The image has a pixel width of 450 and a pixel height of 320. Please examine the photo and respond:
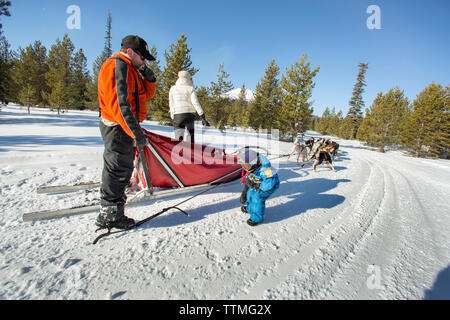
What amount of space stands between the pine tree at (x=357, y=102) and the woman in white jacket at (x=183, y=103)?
43815mm

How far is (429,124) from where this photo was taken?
17234 mm

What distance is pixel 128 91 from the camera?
170cm

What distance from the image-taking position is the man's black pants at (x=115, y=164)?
175 cm

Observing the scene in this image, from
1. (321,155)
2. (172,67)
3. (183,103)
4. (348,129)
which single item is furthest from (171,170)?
(348,129)

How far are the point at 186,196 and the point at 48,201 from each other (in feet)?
5.85

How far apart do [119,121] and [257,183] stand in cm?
170

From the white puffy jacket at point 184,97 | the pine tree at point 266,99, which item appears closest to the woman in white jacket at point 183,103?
the white puffy jacket at point 184,97

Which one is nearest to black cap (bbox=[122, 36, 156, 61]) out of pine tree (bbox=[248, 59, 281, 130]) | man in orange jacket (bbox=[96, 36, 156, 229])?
man in orange jacket (bbox=[96, 36, 156, 229])

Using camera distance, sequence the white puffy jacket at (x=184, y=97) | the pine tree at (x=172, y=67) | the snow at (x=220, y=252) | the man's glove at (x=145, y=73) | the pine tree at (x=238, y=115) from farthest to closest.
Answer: the pine tree at (x=238, y=115)
the pine tree at (x=172, y=67)
the white puffy jacket at (x=184, y=97)
the man's glove at (x=145, y=73)
the snow at (x=220, y=252)

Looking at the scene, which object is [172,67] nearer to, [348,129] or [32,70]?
[32,70]

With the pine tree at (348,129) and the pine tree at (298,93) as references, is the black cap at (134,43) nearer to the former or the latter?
the pine tree at (298,93)

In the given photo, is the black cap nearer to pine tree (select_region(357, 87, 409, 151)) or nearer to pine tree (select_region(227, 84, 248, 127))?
pine tree (select_region(357, 87, 409, 151))

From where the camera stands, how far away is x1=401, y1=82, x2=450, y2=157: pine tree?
663 inches
